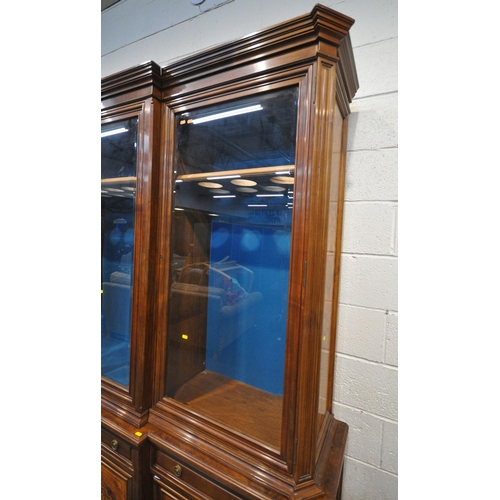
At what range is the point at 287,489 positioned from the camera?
72 centimetres

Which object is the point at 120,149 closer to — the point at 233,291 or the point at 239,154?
the point at 239,154

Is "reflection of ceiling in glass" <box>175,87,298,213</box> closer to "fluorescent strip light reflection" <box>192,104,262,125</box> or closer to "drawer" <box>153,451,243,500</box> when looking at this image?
"fluorescent strip light reflection" <box>192,104,262,125</box>

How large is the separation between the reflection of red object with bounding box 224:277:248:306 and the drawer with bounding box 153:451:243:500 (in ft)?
1.76

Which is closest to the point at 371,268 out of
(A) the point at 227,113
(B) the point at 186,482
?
(A) the point at 227,113

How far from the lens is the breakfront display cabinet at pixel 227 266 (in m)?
0.72

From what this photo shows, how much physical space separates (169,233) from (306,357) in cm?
61

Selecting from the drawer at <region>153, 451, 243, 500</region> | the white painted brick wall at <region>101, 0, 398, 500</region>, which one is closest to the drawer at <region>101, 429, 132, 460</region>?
the drawer at <region>153, 451, 243, 500</region>

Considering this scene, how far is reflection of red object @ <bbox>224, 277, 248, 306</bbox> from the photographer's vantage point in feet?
3.41

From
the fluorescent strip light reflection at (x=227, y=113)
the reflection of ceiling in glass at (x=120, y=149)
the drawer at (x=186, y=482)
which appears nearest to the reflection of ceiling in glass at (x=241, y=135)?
the fluorescent strip light reflection at (x=227, y=113)

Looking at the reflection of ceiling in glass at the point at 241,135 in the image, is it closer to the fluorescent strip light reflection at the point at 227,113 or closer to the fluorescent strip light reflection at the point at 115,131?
the fluorescent strip light reflection at the point at 227,113

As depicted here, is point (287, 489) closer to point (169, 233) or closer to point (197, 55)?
point (169, 233)

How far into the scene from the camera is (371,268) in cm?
103

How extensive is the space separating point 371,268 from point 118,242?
1029 millimetres
